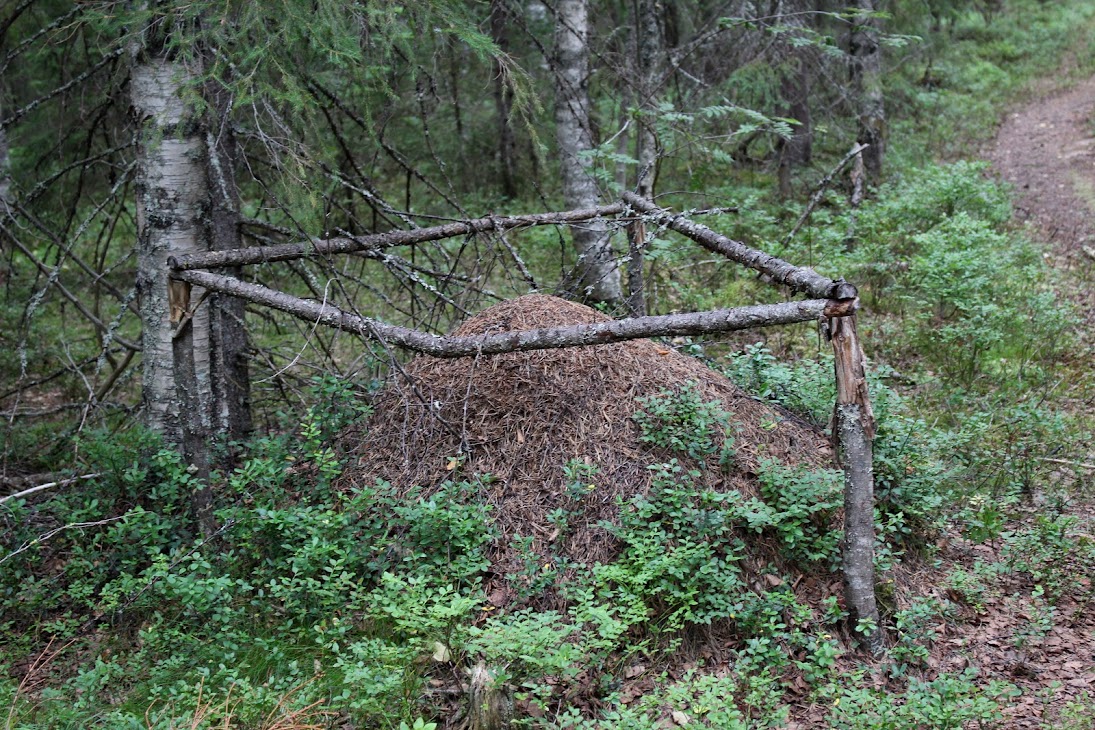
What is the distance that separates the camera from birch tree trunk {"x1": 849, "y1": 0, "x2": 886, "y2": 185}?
12.7 meters

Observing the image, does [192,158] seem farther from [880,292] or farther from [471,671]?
[880,292]

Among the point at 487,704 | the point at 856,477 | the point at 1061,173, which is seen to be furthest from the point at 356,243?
the point at 1061,173

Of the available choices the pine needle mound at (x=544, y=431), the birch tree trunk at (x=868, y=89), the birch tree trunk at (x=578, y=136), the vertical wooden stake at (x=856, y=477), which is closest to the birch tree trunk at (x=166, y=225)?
the pine needle mound at (x=544, y=431)

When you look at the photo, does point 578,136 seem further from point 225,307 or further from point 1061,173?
point 1061,173

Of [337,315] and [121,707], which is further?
[337,315]

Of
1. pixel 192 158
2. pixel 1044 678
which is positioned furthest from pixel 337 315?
pixel 1044 678

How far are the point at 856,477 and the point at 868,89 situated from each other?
10341mm

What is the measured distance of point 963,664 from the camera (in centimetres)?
438

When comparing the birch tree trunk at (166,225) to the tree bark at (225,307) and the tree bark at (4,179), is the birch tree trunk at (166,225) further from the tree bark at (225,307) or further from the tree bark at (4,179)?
the tree bark at (4,179)

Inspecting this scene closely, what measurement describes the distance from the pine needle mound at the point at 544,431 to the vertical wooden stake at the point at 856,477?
0.85 m

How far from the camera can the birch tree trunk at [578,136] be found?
8.56 meters

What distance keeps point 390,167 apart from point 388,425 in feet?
31.0

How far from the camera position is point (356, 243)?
5.80 meters

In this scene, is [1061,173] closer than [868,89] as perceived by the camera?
No
